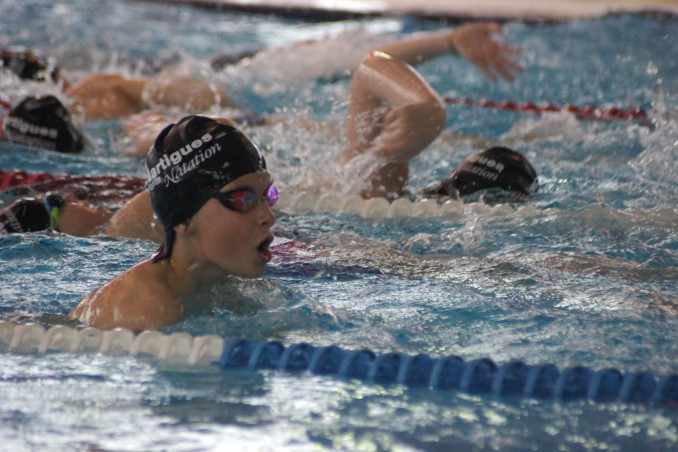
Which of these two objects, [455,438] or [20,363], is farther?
[20,363]

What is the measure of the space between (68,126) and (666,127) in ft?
8.85

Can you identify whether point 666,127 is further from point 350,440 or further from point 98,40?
point 98,40

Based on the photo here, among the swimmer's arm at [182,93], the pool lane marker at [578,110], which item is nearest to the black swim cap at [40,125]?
the swimmer's arm at [182,93]

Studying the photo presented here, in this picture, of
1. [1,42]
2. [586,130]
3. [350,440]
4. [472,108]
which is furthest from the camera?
[1,42]

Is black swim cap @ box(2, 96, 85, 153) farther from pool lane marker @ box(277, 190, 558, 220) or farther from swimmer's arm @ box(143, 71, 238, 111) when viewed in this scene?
pool lane marker @ box(277, 190, 558, 220)

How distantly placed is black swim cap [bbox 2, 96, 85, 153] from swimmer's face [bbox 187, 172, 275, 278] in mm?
2167

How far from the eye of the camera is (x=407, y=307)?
8.11 feet

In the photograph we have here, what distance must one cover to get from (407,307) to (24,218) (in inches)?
56.8

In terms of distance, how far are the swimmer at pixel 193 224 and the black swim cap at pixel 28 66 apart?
9.73 feet

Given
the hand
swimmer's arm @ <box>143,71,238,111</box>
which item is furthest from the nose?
swimmer's arm @ <box>143,71,238,111</box>

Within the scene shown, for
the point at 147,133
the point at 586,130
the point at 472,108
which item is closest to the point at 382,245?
the point at 147,133

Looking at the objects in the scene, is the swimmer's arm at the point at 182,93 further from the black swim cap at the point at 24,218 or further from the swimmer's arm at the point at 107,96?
the black swim cap at the point at 24,218

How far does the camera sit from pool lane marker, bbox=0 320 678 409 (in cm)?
191

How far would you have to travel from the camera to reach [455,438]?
5.70ft
